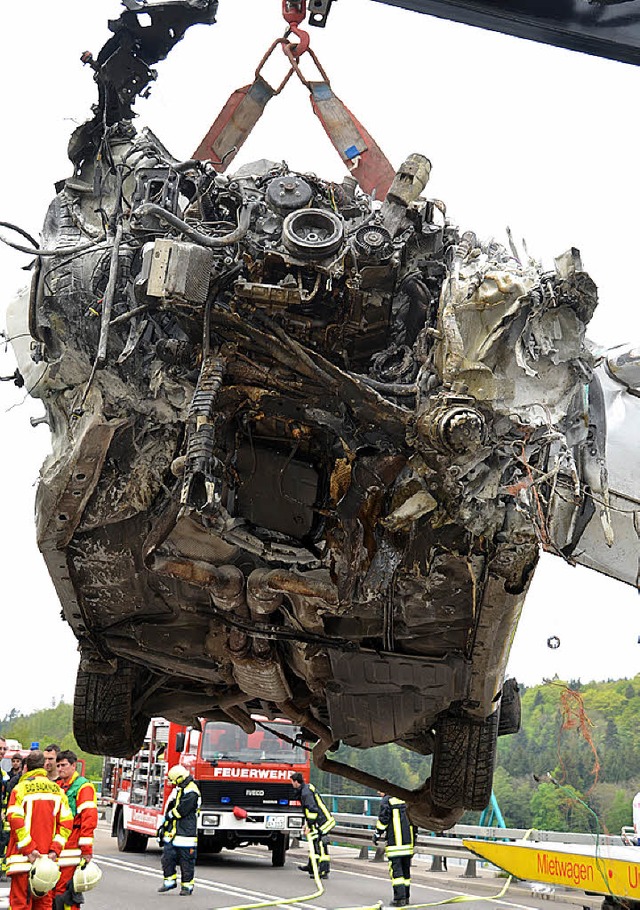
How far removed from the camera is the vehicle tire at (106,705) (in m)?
6.34

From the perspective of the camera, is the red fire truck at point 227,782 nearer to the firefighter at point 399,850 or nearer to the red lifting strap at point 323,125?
the firefighter at point 399,850

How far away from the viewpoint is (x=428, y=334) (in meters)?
4.17

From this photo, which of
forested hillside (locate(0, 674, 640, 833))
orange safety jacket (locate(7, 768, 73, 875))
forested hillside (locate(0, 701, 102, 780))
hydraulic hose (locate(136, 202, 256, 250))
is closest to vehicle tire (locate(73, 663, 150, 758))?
orange safety jacket (locate(7, 768, 73, 875))

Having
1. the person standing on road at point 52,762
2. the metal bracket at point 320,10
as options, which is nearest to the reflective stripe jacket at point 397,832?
the person standing on road at point 52,762

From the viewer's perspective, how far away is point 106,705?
6.38m

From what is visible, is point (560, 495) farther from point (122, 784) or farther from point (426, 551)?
point (122, 784)

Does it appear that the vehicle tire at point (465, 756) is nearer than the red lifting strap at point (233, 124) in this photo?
Yes

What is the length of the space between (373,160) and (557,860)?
5754mm

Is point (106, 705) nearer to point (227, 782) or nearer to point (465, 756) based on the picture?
point (465, 756)

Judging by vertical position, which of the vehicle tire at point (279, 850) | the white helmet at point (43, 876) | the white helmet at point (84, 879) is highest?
the vehicle tire at point (279, 850)

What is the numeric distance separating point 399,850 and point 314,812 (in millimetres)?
2580

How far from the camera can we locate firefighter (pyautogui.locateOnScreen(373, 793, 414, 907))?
9367 millimetres

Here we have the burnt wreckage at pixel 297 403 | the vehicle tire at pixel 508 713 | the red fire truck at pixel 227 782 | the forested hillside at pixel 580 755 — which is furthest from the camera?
the red fire truck at pixel 227 782

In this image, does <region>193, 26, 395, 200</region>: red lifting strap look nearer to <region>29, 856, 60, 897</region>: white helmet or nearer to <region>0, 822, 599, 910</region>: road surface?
<region>29, 856, 60, 897</region>: white helmet
